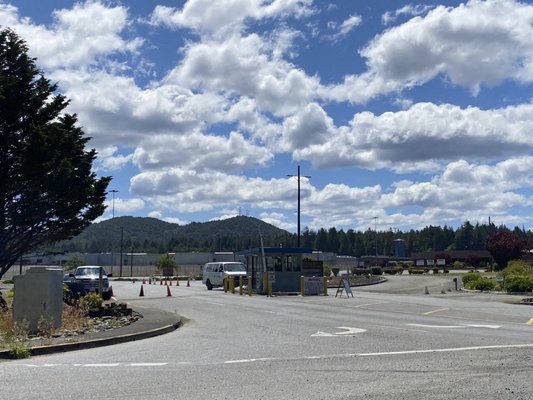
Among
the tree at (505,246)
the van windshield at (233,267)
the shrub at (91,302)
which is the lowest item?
the shrub at (91,302)

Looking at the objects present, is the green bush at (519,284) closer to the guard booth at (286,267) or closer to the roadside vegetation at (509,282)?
the roadside vegetation at (509,282)

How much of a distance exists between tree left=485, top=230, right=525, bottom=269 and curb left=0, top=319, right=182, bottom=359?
197 ft

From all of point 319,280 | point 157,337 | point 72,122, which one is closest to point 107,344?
point 157,337

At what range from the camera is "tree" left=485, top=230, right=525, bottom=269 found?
71188mm

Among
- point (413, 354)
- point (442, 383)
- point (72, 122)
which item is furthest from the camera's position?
point (72, 122)

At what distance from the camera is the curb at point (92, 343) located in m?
13.5

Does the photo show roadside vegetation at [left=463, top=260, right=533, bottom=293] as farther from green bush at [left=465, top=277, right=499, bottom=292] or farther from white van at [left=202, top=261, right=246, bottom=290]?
white van at [left=202, top=261, right=246, bottom=290]

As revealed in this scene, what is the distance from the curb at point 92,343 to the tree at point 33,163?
8.83 m

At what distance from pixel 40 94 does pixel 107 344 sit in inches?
539

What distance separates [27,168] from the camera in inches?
908

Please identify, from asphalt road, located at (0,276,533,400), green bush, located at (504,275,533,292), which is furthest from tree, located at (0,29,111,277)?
green bush, located at (504,275,533,292)

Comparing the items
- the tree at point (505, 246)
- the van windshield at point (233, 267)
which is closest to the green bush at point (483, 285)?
the van windshield at point (233, 267)

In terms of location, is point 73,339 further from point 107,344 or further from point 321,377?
point 321,377

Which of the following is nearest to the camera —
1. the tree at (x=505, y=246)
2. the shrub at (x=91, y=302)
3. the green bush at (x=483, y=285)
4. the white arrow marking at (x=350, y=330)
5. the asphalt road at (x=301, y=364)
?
the asphalt road at (x=301, y=364)
